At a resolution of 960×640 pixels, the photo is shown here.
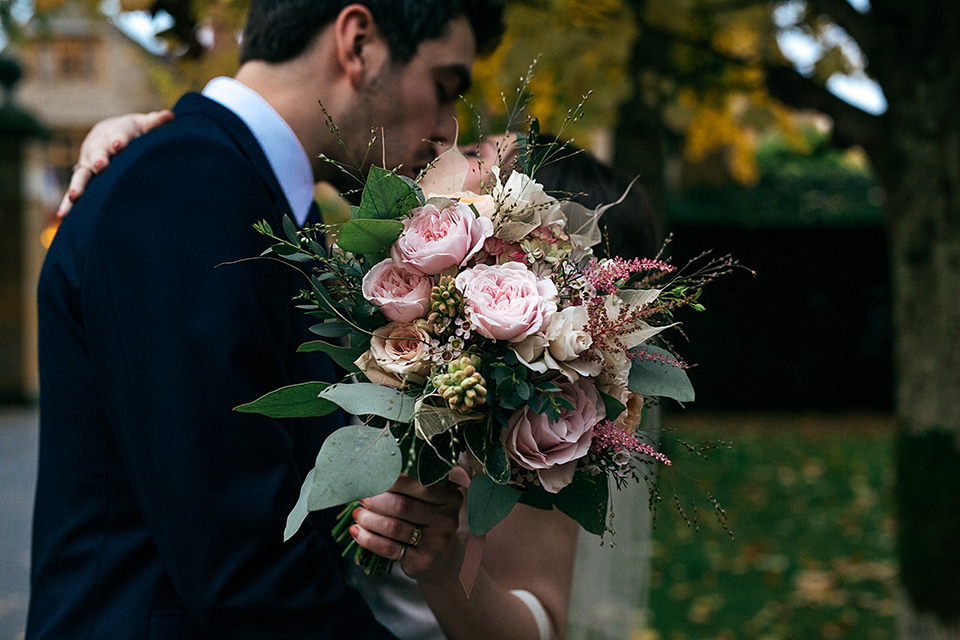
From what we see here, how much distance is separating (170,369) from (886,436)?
38.5ft

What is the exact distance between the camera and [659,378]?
4.87 feet

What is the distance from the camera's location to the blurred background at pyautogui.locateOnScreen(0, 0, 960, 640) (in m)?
3.78

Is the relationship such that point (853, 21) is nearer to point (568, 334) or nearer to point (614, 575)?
point (614, 575)

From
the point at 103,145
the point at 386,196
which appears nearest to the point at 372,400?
the point at 386,196

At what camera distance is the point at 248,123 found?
180cm

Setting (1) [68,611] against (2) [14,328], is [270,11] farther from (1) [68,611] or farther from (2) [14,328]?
(2) [14,328]

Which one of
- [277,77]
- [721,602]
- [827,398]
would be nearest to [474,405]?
[277,77]

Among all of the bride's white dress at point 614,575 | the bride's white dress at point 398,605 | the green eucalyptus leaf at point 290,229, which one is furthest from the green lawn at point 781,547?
the green eucalyptus leaf at point 290,229

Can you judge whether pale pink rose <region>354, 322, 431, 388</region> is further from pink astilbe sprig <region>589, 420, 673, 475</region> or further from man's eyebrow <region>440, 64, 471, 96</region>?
man's eyebrow <region>440, 64, 471, 96</region>

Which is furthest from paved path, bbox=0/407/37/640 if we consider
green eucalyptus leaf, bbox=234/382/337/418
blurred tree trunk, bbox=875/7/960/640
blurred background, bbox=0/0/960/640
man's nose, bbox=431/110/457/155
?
blurred tree trunk, bbox=875/7/960/640

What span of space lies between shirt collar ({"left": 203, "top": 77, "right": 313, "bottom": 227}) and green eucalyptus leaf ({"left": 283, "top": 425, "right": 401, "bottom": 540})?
0.63 m

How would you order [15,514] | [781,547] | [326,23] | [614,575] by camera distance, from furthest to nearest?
[15,514]
[781,547]
[614,575]
[326,23]

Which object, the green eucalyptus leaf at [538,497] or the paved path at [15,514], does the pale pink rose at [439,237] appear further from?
the paved path at [15,514]

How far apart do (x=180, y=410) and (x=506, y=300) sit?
0.57 m
